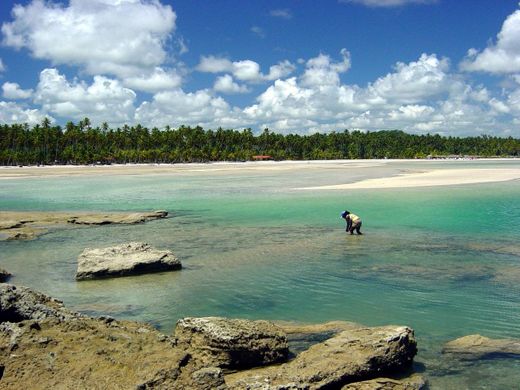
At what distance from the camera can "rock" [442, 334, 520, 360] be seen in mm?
9391

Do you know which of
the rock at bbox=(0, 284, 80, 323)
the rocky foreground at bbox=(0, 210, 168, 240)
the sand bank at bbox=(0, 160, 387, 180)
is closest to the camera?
the rock at bbox=(0, 284, 80, 323)

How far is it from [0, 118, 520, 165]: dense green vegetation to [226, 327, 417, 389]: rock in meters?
127

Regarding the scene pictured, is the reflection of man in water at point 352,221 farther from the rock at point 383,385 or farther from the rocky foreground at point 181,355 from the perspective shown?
the rock at point 383,385

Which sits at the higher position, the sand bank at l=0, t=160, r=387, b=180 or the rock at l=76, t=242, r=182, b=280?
the sand bank at l=0, t=160, r=387, b=180

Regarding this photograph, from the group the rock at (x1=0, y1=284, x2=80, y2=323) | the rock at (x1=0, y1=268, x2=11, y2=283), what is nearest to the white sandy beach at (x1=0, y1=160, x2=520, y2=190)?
the rock at (x1=0, y1=268, x2=11, y2=283)

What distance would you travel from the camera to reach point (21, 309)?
9.05m

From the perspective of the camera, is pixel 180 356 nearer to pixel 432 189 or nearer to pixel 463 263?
pixel 463 263

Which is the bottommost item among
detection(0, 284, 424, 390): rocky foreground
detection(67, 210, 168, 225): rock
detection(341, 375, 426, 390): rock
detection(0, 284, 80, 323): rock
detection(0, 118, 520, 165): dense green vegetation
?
detection(341, 375, 426, 390): rock

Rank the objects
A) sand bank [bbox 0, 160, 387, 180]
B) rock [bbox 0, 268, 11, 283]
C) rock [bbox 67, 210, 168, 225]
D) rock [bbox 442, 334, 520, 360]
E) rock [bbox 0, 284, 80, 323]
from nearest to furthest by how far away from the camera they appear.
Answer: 1. rock [bbox 0, 284, 80, 323]
2. rock [bbox 442, 334, 520, 360]
3. rock [bbox 0, 268, 11, 283]
4. rock [bbox 67, 210, 168, 225]
5. sand bank [bbox 0, 160, 387, 180]

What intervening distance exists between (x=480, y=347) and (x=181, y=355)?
5.85 meters

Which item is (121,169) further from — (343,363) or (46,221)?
(343,363)

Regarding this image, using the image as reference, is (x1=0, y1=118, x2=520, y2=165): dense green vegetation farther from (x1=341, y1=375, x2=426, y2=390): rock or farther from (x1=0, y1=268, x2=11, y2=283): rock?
(x1=341, y1=375, x2=426, y2=390): rock

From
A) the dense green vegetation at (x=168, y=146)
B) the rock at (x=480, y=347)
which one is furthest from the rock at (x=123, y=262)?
the dense green vegetation at (x=168, y=146)

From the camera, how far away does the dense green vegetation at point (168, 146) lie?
125 meters
